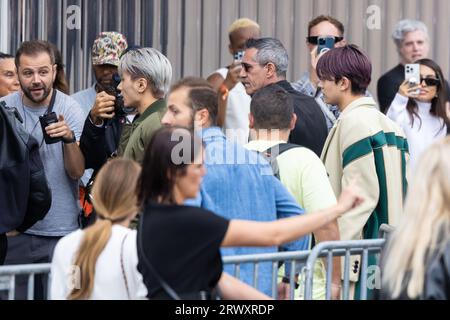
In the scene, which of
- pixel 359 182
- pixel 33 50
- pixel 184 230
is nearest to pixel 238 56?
pixel 33 50

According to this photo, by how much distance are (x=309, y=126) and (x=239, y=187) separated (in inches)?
77.2

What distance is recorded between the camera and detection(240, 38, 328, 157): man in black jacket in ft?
27.2

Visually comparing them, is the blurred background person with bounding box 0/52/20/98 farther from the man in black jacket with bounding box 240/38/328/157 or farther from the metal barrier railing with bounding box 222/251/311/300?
the metal barrier railing with bounding box 222/251/311/300

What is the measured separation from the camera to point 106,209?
557cm

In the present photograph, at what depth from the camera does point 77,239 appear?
5547 millimetres

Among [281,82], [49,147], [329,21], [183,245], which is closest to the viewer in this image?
[183,245]

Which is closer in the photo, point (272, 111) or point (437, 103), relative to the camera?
point (272, 111)

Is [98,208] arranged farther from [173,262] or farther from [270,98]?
[270,98]

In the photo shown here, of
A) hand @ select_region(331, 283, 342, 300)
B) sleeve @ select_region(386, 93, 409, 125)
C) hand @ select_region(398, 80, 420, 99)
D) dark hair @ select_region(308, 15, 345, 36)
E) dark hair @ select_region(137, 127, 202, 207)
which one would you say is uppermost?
dark hair @ select_region(308, 15, 345, 36)

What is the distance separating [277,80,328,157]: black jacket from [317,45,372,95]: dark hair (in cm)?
48

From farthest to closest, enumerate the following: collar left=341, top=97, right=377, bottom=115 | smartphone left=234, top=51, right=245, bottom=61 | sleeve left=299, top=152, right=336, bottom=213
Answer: smartphone left=234, top=51, right=245, bottom=61
collar left=341, top=97, right=377, bottom=115
sleeve left=299, top=152, right=336, bottom=213

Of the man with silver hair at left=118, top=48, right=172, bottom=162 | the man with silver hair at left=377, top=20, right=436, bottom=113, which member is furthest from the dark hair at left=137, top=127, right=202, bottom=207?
the man with silver hair at left=377, top=20, right=436, bottom=113

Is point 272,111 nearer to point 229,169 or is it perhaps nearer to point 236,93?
point 229,169
